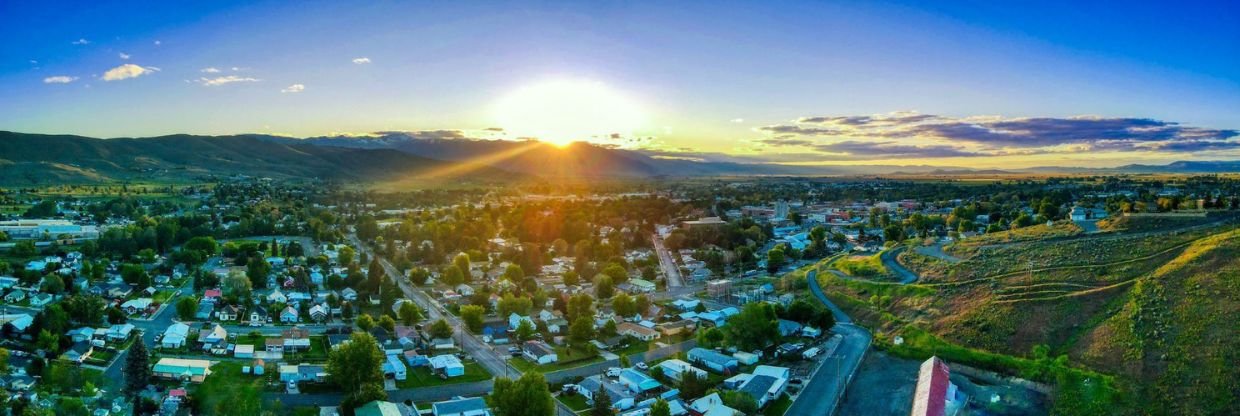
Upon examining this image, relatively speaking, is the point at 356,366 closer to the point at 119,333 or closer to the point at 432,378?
the point at 432,378

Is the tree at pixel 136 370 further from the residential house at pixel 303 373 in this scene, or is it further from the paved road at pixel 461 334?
the paved road at pixel 461 334

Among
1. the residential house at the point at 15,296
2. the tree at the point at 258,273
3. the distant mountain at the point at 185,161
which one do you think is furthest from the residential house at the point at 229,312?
the distant mountain at the point at 185,161

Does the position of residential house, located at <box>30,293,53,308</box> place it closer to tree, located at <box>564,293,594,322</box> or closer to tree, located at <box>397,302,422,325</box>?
tree, located at <box>397,302,422,325</box>

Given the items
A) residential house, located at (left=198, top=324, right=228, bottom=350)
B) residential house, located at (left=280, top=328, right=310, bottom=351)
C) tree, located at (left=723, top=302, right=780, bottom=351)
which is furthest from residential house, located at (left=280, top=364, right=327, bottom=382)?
tree, located at (left=723, top=302, right=780, bottom=351)

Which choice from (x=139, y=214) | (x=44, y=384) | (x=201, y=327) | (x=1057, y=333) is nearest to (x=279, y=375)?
(x=44, y=384)

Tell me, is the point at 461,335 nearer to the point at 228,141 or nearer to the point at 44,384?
the point at 44,384

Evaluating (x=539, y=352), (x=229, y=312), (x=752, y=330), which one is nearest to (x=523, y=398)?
(x=539, y=352)

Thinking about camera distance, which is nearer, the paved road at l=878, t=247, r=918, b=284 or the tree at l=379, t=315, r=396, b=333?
the tree at l=379, t=315, r=396, b=333
